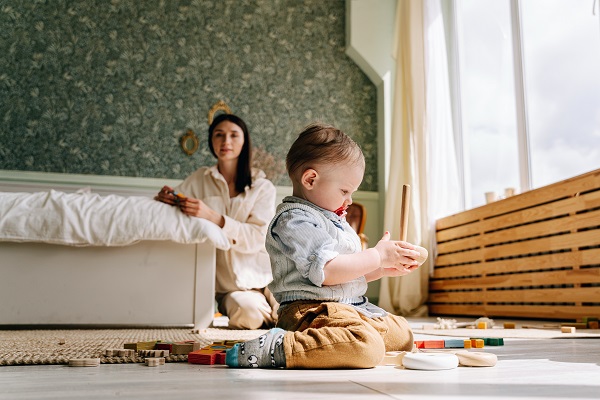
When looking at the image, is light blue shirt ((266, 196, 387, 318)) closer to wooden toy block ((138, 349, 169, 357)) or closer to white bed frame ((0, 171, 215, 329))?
wooden toy block ((138, 349, 169, 357))

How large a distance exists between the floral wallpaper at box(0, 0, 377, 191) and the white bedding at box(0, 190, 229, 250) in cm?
200

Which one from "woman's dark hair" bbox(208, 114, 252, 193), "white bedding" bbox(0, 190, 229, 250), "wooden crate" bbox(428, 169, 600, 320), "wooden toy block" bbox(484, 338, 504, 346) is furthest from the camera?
"woman's dark hair" bbox(208, 114, 252, 193)

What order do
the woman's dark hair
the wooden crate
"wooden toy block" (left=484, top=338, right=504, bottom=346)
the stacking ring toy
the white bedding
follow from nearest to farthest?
the stacking ring toy, "wooden toy block" (left=484, top=338, right=504, bottom=346), the white bedding, the wooden crate, the woman's dark hair

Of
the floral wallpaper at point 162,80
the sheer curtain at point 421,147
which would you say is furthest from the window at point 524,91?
the floral wallpaper at point 162,80

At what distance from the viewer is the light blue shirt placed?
1.17 m

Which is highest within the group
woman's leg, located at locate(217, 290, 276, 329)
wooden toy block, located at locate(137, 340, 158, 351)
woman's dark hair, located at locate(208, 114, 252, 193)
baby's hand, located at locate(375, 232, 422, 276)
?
woman's dark hair, located at locate(208, 114, 252, 193)

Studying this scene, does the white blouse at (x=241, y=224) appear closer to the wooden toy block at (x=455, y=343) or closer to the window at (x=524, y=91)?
the wooden toy block at (x=455, y=343)

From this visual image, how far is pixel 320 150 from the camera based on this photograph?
1.25m

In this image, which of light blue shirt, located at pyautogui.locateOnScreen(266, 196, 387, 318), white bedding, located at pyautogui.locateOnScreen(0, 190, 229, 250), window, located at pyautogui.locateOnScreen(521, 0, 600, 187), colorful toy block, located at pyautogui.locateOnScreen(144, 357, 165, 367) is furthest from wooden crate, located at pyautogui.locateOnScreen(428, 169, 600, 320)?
colorful toy block, located at pyautogui.locateOnScreen(144, 357, 165, 367)

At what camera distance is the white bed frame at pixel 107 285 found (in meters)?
2.40

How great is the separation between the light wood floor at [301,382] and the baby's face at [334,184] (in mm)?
373

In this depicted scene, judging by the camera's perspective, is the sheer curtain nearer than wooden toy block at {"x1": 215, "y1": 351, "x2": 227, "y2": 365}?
No

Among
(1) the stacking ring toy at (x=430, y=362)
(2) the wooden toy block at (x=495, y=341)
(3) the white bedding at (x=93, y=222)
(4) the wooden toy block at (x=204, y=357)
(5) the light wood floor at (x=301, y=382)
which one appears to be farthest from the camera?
(3) the white bedding at (x=93, y=222)

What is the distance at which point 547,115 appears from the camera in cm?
321
